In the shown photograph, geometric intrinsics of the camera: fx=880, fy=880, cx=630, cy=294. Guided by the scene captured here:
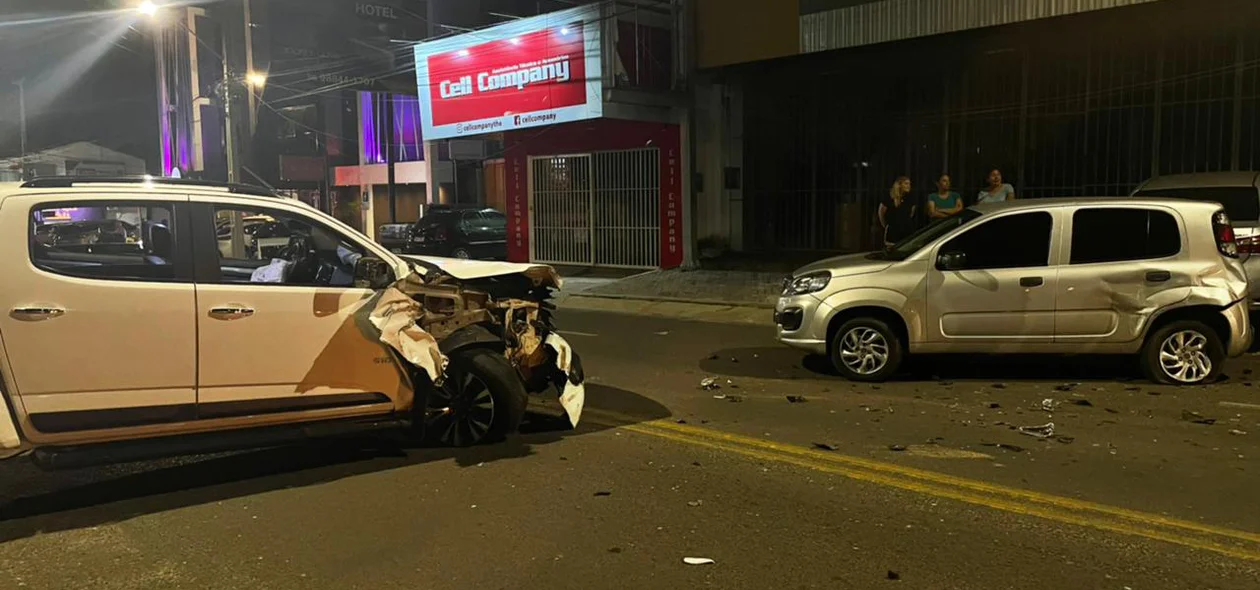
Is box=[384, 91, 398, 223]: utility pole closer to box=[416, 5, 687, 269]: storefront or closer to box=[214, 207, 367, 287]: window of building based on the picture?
box=[416, 5, 687, 269]: storefront

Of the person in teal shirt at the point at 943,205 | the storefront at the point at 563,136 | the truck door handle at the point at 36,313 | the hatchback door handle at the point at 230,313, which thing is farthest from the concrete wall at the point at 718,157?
the truck door handle at the point at 36,313

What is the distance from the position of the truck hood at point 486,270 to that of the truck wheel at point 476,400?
555 millimetres

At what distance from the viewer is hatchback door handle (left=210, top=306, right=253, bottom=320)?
17.1ft

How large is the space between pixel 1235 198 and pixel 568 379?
804 centimetres

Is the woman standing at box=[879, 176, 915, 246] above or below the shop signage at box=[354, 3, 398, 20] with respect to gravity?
below

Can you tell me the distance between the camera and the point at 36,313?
4.78 meters

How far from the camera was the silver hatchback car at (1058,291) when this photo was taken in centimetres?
786

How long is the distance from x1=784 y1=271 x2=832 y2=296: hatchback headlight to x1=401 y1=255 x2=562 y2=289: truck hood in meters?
2.97

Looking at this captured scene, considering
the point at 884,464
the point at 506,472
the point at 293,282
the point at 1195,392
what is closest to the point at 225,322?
the point at 293,282

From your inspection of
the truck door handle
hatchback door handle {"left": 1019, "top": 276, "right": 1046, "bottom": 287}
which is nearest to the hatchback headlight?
hatchback door handle {"left": 1019, "top": 276, "right": 1046, "bottom": 287}

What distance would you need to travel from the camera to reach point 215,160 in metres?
44.8

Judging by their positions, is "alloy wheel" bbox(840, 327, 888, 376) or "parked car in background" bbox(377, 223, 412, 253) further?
"parked car in background" bbox(377, 223, 412, 253)

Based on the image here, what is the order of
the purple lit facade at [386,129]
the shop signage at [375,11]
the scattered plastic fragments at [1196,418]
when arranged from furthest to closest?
the shop signage at [375,11]
the purple lit facade at [386,129]
the scattered plastic fragments at [1196,418]

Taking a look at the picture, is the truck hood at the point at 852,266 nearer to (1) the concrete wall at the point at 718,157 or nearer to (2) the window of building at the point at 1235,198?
(2) the window of building at the point at 1235,198
